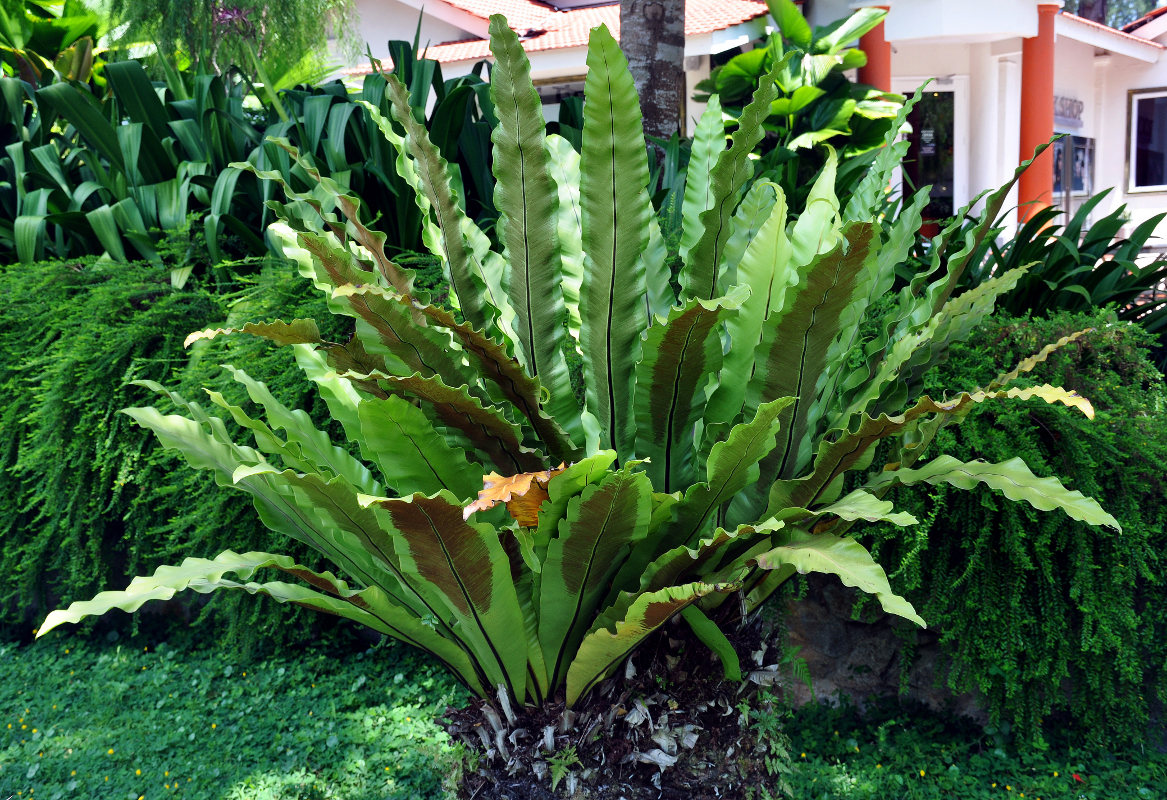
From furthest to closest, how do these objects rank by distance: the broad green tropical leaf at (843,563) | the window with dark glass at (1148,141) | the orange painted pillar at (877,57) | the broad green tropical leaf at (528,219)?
the window with dark glass at (1148,141)
the orange painted pillar at (877,57)
the broad green tropical leaf at (528,219)
the broad green tropical leaf at (843,563)

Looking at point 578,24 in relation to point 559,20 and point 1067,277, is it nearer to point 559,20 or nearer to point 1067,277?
point 559,20

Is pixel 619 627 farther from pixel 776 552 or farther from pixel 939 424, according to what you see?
pixel 939 424

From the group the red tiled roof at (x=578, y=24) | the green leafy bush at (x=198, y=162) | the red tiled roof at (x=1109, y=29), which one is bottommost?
the green leafy bush at (x=198, y=162)

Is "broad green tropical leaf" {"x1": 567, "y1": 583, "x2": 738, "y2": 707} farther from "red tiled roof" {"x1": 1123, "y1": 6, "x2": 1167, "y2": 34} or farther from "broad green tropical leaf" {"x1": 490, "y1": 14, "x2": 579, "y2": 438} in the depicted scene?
"red tiled roof" {"x1": 1123, "y1": 6, "x2": 1167, "y2": 34}

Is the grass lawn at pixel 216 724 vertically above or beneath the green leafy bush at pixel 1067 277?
beneath

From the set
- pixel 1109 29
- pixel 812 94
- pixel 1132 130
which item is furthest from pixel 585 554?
pixel 1132 130

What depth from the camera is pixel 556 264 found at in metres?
1.66

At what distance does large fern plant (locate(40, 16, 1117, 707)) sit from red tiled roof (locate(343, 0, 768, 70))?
22.3ft

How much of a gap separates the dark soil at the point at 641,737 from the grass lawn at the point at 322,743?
502mm

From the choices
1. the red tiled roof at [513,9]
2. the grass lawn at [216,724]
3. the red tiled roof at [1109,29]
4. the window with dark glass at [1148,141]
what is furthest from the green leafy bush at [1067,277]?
the window with dark glass at [1148,141]

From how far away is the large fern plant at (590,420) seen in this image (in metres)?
1.36

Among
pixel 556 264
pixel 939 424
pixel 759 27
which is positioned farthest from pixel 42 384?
pixel 759 27

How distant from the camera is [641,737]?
1556 millimetres

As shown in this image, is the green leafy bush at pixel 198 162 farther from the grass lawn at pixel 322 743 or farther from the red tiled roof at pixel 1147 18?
the red tiled roof at pixel 1147 18
